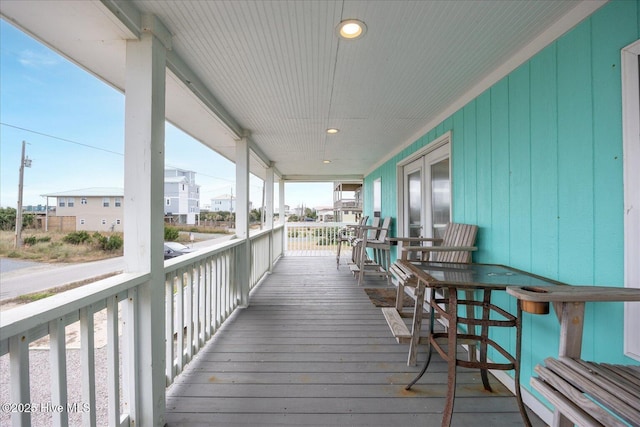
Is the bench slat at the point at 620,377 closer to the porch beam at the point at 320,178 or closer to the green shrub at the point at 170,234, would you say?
the green shrub at the point at 170,234

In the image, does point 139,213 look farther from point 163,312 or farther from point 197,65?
point 197,65

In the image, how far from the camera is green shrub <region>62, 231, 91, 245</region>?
1.10 meters

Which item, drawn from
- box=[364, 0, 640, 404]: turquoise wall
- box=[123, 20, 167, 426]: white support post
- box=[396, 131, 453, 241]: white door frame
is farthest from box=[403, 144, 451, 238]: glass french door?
box=[123, 20, 167, 426]: white support post

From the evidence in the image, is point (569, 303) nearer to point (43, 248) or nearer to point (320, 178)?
point (43, 248)

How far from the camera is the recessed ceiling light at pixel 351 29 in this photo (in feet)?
5.15

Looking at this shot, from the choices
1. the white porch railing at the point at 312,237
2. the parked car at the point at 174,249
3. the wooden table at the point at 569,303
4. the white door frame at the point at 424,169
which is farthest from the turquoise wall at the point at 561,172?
the white porch railing at the point at 312,237

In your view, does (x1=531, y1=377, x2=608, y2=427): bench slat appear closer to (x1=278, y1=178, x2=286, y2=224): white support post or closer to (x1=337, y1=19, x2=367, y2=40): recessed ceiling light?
(x1=337, y1=19, x2=367, y2=40): recessed ceiling light

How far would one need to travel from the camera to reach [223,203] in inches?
133

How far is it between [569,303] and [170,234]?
2.12 metres

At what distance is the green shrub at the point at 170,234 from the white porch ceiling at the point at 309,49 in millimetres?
1071

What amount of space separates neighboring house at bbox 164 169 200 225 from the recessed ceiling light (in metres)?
1.34

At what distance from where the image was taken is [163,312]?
5.41 feet

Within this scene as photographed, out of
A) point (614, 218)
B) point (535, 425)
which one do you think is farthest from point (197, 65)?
point (535, 425)

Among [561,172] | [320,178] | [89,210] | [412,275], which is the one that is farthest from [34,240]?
[320,178]
